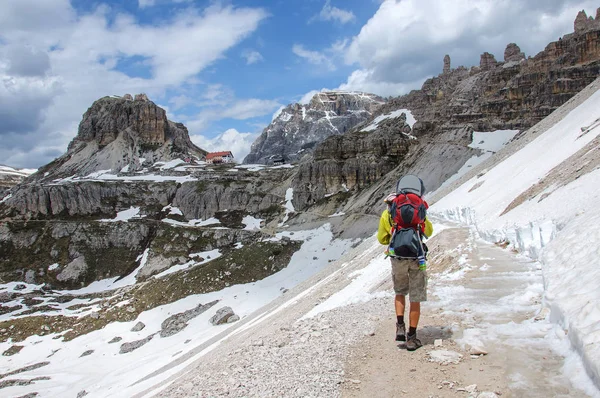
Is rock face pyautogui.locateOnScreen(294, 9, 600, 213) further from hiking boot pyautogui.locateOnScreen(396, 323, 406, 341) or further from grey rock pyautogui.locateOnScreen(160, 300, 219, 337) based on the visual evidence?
hiking boot pyautogui.locateOnScreen(396, 323, 406, 341)

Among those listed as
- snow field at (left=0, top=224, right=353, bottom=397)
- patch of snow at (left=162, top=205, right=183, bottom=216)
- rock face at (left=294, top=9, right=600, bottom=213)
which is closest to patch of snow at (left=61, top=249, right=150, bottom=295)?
snow field at (left=0, top=224, right=353, bottom=397)

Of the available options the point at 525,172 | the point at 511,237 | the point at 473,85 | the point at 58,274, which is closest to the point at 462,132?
the point at 473,85

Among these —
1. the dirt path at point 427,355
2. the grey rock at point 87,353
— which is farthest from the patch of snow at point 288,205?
the dirt path at point 427,355

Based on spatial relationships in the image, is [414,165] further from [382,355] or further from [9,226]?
[9,226]

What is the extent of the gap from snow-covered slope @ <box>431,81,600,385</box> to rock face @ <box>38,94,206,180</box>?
512ft

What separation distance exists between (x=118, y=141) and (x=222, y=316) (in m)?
144

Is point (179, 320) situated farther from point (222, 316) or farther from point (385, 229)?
point (385, 229)

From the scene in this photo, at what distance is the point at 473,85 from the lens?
4717 inches

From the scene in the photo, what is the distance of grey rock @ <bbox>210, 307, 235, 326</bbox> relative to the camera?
5227 cm

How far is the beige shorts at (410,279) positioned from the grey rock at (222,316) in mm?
47568

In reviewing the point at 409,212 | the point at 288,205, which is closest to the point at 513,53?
the point at 288,205

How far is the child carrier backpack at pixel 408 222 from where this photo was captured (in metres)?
7.78

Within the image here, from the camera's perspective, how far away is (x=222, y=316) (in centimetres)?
5294

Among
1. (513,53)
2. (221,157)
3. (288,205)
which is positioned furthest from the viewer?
(221,157)
